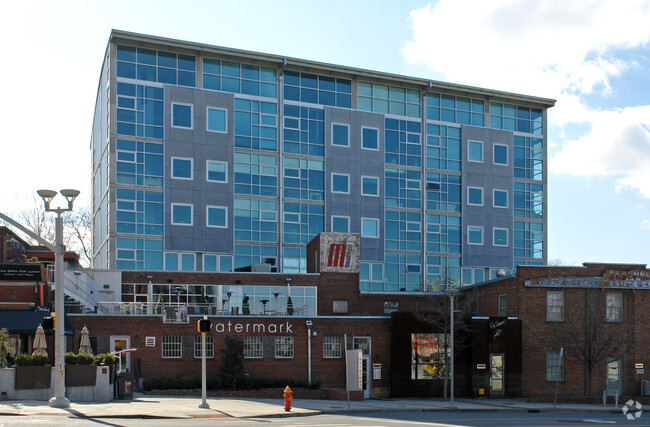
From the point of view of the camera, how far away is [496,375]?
135 ft

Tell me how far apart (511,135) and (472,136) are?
4.10m

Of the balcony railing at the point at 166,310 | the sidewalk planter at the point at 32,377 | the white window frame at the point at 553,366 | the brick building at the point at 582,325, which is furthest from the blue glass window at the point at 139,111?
the white window frame at the point at 553,366

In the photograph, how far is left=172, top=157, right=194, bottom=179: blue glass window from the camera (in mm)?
57156

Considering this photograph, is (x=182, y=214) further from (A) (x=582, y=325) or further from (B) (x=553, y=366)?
(A) (x=582, y=325)

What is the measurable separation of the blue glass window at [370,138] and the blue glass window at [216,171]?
40.7 feet

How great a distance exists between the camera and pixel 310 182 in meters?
62.0

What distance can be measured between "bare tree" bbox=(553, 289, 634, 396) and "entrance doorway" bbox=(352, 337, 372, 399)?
10604mm

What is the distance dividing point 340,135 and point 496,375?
2802 centimetres

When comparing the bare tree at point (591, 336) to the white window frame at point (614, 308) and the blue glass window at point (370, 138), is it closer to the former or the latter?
the white window frame at point (614, 308)

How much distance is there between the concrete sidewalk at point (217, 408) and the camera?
2355 centimetres

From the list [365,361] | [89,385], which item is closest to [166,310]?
[365,361]

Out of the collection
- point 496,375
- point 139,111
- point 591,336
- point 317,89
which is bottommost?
point 496,375

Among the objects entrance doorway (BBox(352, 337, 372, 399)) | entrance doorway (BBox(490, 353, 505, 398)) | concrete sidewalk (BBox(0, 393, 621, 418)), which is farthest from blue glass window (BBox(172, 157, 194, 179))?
entrance doorway (BBox(490, 353, 505, 398))

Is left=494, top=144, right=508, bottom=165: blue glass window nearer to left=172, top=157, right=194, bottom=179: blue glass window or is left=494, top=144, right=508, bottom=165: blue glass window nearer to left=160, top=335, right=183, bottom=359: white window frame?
left=172, top=157, right=194, bottom=179: blue glass window
